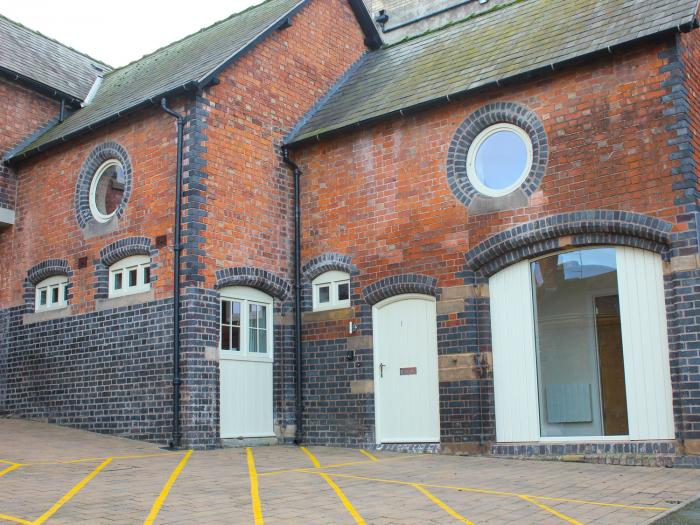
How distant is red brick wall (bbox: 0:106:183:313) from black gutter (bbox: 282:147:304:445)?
2408mm

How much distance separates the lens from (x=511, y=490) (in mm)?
8477

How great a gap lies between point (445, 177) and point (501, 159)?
0.97 metres

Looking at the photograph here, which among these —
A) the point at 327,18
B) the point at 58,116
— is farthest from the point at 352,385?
the point at 58,116

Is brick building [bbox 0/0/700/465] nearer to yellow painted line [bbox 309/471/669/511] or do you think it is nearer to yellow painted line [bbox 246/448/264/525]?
yellow painted line [bbox 246/448/264/525]

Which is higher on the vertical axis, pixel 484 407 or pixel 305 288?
pixel 305 288

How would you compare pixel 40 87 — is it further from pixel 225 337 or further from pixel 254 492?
pixel 254 492

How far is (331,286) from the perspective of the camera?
568 inches

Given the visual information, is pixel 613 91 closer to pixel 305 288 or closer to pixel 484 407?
pixel 484 407

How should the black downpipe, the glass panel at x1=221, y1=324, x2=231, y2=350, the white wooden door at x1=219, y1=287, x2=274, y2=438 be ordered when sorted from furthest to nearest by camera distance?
the glass panel at x1=221, y1=324, x2=231, y2=350 → the white wooden door at x1=219, y1=287, x2=274, y2=438 → the black downpipe

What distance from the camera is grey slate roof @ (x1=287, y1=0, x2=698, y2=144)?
11789 mm

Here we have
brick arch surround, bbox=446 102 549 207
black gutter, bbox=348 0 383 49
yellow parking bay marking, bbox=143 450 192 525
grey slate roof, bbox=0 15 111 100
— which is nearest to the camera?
yellow parking bay marking, bbox=143 450 192 525

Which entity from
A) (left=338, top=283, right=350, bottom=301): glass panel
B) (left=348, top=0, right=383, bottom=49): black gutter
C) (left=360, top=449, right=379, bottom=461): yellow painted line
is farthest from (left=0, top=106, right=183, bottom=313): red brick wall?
(left=348, top=0, right=383, bottom=49): black gutter

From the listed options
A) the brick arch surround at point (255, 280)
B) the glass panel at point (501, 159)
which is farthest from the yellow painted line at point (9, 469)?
the glass panel at point (501, 159)

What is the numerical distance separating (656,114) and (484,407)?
→ 4968 millimetres
